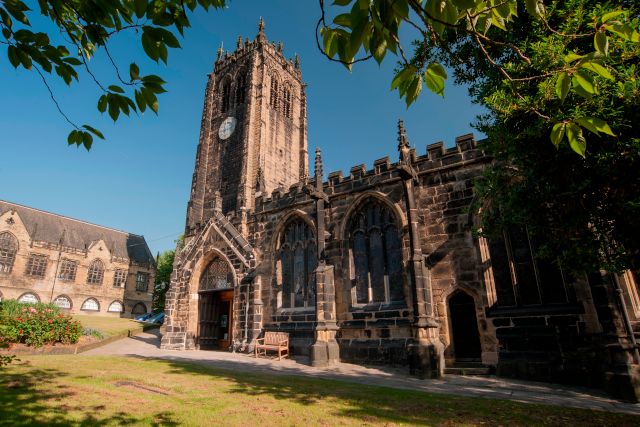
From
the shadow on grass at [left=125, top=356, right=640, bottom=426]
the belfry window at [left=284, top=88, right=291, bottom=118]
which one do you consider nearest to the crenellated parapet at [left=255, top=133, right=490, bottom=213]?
the shadow on grass at [left=125, top=356, right=640, bottom=426]

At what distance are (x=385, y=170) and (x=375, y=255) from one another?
3.44 m

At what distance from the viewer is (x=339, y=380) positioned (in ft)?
29.4

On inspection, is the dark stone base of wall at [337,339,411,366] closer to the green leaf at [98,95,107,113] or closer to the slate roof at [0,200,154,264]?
the green leaf at [98,95,107,113]

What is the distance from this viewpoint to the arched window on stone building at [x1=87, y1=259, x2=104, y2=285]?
148 feet

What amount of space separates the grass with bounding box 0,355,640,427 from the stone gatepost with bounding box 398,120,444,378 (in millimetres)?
2833

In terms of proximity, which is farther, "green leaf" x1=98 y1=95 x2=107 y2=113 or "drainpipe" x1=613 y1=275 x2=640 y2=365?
"drainpipe" x1=613 y1=275 x2=640 y2=365

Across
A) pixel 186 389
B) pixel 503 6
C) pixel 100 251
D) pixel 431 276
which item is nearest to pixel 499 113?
pixel 503 6

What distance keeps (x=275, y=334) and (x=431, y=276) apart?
277 inches

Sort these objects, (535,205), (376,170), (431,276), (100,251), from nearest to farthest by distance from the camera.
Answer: (535,205) → (431,276) → (376,170) → (100,251)

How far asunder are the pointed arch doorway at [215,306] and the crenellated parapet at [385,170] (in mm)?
Result: 4173

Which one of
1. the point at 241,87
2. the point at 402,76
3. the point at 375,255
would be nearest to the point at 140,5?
the point at 402,76

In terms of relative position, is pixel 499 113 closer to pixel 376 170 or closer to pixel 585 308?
pixel 585 308

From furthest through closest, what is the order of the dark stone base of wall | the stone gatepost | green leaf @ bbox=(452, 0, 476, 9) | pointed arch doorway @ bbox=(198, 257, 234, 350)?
1. pointed arch doorway @ bbox=(198, 257, 234, 350)
2. the dark stone base of wall
3. the stone gatepost
4. green leaf @ bbox=(452, 0, 476, 9)

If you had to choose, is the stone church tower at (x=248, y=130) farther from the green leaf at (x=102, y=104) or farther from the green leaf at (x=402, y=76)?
the green leaf at (x=402, y=76)
